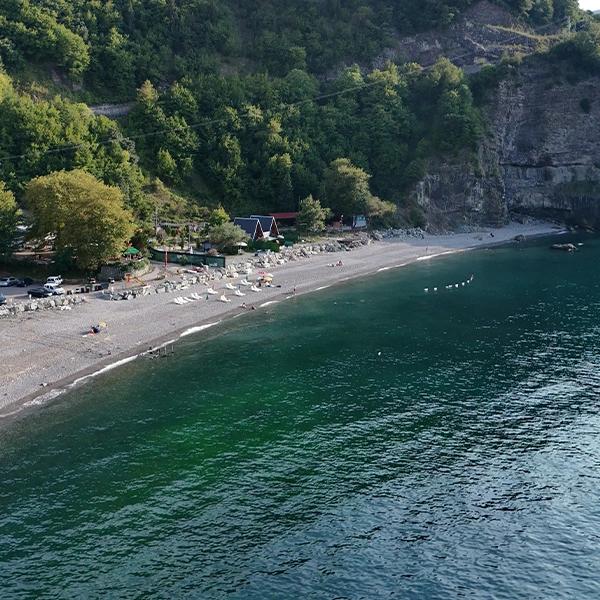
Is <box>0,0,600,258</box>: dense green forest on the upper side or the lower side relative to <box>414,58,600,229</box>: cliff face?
upper

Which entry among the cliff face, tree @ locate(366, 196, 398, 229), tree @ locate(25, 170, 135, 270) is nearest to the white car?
tree @ locate(25, 170, 135, 270)

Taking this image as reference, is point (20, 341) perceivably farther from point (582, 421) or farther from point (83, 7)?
point (83, 7)

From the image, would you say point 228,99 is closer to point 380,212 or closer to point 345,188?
point 345,188

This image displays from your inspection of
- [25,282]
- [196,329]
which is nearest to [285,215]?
[25,282]

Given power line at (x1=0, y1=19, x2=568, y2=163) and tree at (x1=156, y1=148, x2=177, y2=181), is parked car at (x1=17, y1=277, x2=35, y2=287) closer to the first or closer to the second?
power line at (x1=0, y1=19, x2=568, y2=163)

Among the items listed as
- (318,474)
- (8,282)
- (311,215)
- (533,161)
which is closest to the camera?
(318,474)
